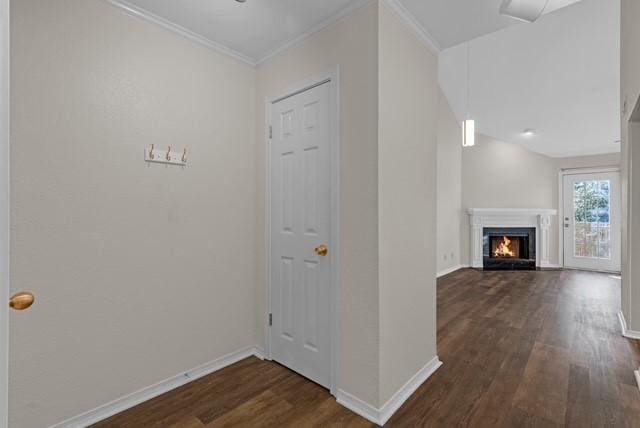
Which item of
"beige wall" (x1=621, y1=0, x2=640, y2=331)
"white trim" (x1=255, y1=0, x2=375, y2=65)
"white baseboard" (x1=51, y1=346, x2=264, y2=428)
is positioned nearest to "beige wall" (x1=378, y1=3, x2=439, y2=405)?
"white trim" (x1=255, y1=0, x2=375, y2=65)

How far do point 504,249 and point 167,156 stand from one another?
6715 mm

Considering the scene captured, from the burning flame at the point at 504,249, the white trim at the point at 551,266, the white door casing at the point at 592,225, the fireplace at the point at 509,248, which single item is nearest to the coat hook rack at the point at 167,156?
the fireplace at the point at 509,248

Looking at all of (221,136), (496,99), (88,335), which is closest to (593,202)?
(496,99)

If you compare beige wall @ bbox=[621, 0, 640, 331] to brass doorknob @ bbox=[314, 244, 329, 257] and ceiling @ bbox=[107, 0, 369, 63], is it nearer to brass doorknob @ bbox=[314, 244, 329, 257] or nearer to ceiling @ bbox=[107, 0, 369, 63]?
ceiling @ bbox=[107, 0, 369, 63]

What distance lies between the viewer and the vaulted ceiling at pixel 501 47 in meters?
1.90

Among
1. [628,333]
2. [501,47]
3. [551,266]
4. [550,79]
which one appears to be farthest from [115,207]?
[551,266]

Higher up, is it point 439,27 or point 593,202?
point 439,27

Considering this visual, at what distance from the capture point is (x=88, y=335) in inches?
68.7

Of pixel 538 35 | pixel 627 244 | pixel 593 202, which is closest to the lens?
pixel 627 244

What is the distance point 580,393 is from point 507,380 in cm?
41

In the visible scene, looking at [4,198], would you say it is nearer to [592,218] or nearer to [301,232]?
[301,232]

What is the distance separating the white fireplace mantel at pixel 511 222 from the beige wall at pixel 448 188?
30 cm

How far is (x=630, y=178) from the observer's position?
270 cm

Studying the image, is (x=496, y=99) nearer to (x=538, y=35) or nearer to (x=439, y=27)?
(x=538, y=35)
